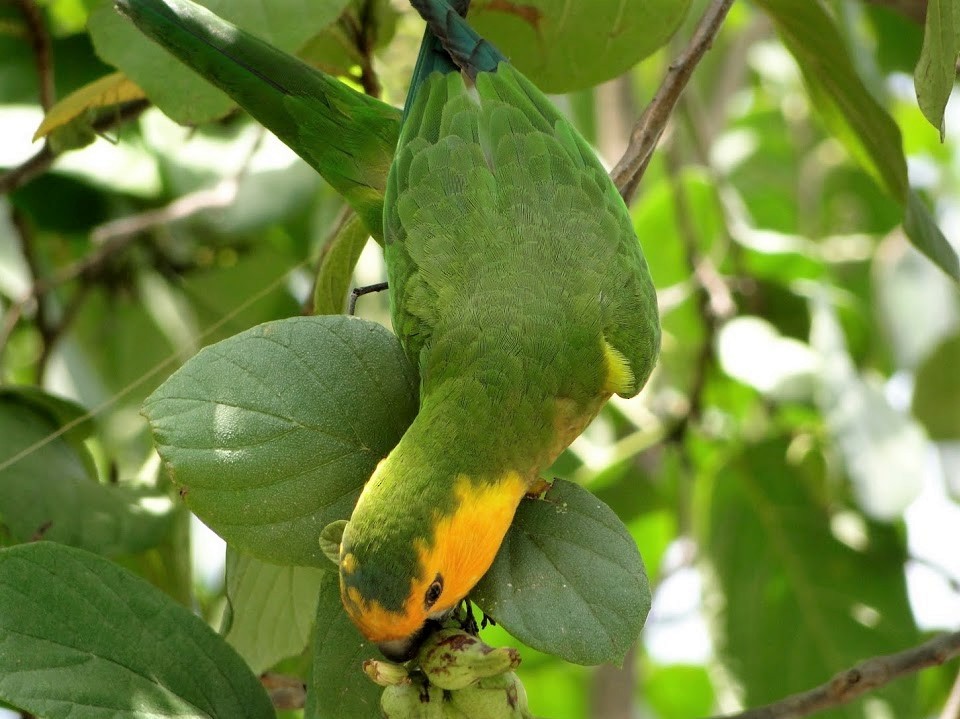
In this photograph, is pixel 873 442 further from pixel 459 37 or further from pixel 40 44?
pixel 40 44

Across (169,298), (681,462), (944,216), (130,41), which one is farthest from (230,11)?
(944,216)

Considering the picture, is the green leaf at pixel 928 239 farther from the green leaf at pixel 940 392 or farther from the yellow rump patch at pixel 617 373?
the green leaf at pixel 940 392

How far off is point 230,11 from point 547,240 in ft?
1.90

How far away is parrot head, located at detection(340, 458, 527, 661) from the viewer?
1.32 metres

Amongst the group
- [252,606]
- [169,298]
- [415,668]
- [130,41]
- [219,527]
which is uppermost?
[130,41]

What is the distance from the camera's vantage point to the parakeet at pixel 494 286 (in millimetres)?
1519

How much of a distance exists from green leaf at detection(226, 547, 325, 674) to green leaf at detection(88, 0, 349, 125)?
67 centimetres

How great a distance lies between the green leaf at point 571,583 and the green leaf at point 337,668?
0.53ft

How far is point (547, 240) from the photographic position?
5.79ft

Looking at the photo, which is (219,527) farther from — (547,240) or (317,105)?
(317,105)

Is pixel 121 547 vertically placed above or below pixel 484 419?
below

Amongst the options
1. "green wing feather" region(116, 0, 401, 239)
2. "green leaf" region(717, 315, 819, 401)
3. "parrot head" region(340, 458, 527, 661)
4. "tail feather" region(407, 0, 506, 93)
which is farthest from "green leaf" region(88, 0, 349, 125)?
"green leaf" region(717, 315, 819, 401)

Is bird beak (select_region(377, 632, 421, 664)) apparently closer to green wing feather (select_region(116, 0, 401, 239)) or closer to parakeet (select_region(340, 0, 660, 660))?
parakeet (select_region(340, 0, 660, 660))

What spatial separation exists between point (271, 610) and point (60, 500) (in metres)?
0.34
